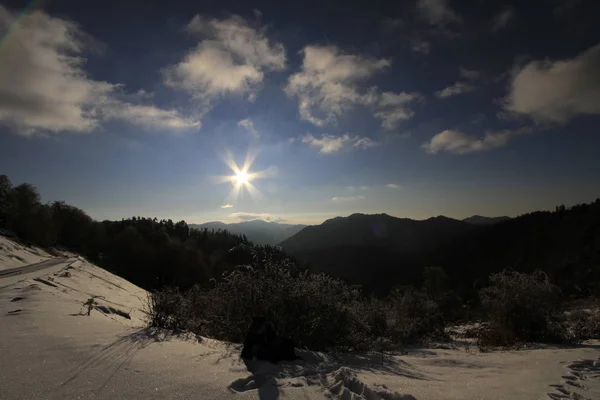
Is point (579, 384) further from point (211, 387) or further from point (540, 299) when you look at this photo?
point (540, 299)

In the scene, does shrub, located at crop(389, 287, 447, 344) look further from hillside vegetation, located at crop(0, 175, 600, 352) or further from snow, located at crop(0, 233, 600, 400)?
snow, located at crop(0, 233, 600, 400)

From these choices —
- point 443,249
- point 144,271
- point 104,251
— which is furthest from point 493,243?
point 104,251

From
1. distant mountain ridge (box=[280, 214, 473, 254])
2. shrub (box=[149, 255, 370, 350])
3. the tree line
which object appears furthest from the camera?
distant mountain ridge (box=[280, 214, 473, 254])

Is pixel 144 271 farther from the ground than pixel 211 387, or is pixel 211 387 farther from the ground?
pixel 211 387

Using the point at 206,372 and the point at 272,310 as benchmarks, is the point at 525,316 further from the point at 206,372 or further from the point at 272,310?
the point at 206,372

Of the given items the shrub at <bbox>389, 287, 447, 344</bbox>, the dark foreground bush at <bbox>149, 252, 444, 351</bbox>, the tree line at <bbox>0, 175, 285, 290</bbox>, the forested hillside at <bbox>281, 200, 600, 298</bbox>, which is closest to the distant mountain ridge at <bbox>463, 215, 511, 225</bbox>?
the forested hillside at <bbox>281, 200, 600, 298</bbox>

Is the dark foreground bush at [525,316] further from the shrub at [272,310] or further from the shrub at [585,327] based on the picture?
the shrub at [272,310]

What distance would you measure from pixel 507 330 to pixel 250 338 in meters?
6.76

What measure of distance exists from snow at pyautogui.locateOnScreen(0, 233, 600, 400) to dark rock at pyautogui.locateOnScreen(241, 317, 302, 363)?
0.45ft

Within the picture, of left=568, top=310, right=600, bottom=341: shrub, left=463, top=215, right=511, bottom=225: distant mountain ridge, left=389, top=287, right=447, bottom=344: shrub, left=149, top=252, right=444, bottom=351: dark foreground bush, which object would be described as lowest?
left=389, top=287, right=447, bottom=344: shrub

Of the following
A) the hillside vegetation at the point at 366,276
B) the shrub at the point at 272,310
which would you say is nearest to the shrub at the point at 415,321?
the hillside vegetation at the point at 366,276

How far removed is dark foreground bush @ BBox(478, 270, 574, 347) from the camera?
7.20 m

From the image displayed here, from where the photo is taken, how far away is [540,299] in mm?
7398

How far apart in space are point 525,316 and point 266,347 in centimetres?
691
